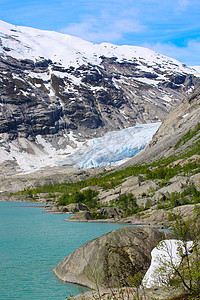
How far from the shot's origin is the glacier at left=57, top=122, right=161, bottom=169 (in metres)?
149

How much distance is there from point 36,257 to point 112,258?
8795mm

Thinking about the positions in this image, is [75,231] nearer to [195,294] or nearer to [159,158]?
[195,294]

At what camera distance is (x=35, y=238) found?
2978 centimetres

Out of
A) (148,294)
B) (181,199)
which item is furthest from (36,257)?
(181,199)

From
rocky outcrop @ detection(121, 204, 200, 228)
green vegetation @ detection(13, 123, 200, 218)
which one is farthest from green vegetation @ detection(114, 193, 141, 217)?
rocky outcrop @ detection(121, 204, 200, 228)

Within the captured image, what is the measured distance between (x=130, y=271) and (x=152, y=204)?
28573 mm

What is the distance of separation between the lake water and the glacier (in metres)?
112

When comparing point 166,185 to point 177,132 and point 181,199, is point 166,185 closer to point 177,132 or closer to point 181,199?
point 181,199

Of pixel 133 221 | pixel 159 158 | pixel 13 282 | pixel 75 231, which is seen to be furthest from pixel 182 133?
pixel 13 282

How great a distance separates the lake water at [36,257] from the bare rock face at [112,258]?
63 centimetres

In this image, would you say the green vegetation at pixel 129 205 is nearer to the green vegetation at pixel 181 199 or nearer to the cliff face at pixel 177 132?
the green vegetation at pixel 181 199

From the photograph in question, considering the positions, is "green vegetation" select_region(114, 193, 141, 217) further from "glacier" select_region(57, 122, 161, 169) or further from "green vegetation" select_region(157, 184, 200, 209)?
"glacier" select_region(57, 122, 161, 169)

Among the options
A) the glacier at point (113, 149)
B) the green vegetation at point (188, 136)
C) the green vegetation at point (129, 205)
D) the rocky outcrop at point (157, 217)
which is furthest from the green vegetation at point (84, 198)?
the glacier at point (113, 149)

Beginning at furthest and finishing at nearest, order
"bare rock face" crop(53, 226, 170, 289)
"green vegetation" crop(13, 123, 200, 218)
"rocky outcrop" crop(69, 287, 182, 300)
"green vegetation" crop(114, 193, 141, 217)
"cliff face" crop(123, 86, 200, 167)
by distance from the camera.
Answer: "cliff face" crop(123, 86, 200, 167) < "green vegetation" crop(114, 193, 141, 217) < "green vegetation" crop(13, 123, 200, 218) < "bare rock face" crop(53, 226, 170, 289) < "rocky outcrop" crop(69, 287, 182, 300)
